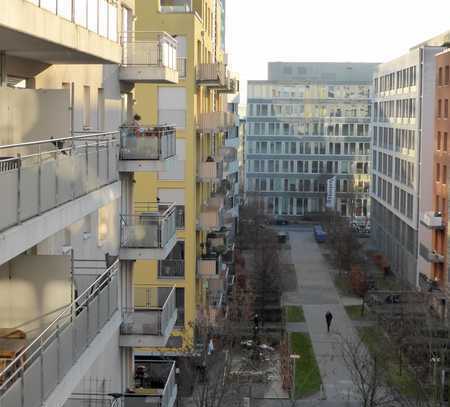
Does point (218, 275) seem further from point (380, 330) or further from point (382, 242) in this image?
point (382, 242)

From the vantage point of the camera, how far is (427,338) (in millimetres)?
34250

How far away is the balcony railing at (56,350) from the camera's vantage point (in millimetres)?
9883

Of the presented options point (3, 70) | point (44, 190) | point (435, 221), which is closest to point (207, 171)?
point (435, 221)

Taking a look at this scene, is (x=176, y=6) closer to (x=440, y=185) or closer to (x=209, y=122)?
(x=209, y=122)

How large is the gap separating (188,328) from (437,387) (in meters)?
9.70

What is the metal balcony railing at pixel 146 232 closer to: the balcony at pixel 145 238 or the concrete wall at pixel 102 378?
the balcony at pixel 145 238

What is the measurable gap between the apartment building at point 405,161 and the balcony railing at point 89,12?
37772 mm

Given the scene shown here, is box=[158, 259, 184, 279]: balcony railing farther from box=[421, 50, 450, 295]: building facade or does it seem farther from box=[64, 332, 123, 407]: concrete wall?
box=[421, 50, 450, 295]: building facade

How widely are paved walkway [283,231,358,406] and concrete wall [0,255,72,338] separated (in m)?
22.6

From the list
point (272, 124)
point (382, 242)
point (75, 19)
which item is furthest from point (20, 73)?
point (272, 124)

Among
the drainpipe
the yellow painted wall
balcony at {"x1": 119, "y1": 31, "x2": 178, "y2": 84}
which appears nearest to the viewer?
the drainpipe

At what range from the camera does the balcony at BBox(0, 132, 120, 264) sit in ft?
32.0

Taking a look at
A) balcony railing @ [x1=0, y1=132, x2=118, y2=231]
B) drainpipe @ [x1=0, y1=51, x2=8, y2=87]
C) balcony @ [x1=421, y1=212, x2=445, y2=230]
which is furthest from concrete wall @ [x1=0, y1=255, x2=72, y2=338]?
balcony @ [x1=421, y1=212, x2=445, y2=230]

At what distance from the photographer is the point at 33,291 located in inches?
484
